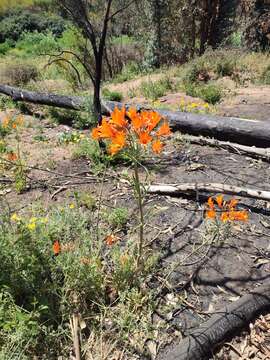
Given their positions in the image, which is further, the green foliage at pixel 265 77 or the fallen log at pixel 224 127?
the green foliage at pixel 265 77

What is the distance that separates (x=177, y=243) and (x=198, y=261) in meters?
0.27

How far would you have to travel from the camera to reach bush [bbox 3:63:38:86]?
1267cm

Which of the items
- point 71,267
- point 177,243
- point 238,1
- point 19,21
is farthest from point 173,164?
point 19,21

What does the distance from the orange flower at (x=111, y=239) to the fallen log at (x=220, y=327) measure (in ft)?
2.81

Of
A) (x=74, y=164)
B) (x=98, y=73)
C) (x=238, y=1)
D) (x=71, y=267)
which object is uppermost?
(x=238, y=1)

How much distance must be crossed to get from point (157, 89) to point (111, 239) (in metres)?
6.03

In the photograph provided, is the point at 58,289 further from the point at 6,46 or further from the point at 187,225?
the point at 6,46

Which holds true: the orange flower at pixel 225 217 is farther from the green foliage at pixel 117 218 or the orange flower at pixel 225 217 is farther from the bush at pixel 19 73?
the bush at pixel 19 73

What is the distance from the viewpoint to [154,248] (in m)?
2.82

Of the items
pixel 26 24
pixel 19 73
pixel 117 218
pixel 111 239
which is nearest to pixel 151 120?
pixel 111 239

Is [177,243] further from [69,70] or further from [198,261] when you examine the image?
[69,70]

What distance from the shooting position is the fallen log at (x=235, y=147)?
434 cm

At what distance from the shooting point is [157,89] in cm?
809

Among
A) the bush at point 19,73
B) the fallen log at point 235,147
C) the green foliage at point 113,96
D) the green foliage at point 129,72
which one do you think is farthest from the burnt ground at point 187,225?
the bush at point 19,73
